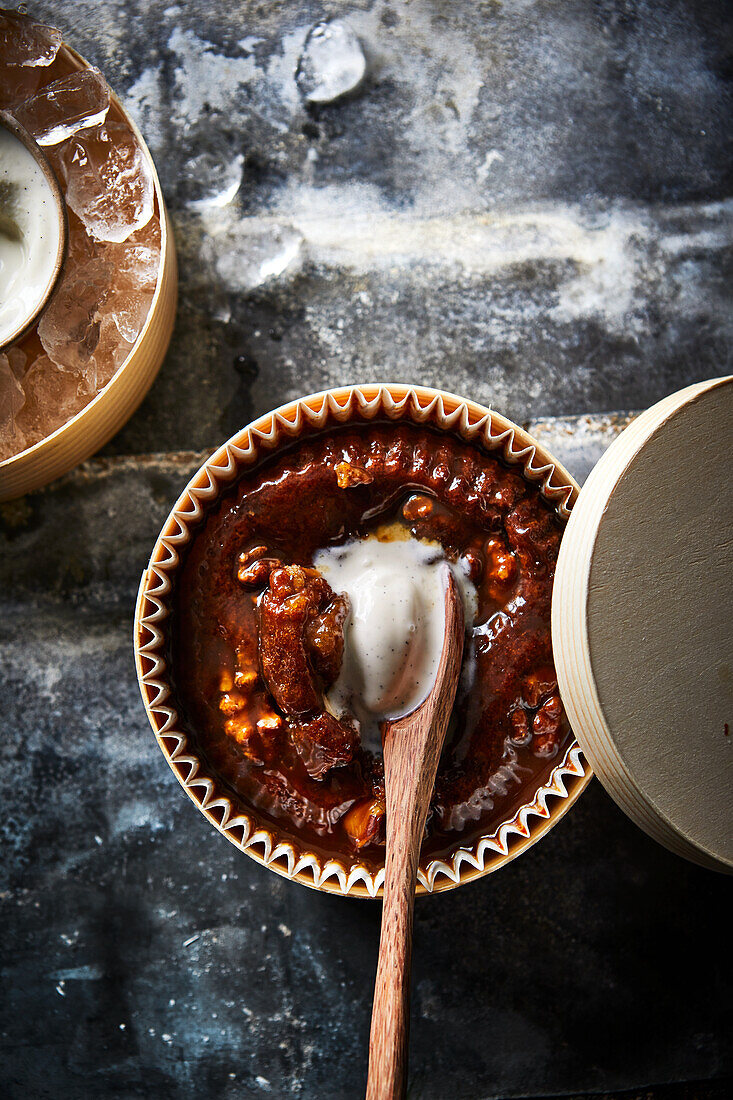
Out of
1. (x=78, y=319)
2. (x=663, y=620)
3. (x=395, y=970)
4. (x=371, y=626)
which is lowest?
(x=395, y=970)

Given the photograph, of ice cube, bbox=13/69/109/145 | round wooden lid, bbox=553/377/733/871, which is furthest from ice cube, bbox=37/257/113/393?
round wooden lid, bbox=553/377/733/871

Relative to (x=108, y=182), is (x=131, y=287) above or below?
below

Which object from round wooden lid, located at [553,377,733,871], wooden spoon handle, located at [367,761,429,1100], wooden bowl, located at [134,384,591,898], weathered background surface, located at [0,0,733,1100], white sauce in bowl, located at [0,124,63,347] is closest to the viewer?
wooden spoon handle, located at [367,761,429,1100]

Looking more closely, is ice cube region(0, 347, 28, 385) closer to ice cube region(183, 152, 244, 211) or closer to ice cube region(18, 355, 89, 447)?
ice cube region(18, 355, 89, 447)

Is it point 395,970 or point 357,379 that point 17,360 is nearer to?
point 357,379

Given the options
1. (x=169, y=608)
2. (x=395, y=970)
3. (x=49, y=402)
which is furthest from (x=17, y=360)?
(x=395, y=970)

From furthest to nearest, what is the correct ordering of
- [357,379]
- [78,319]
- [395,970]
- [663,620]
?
[357,379] → [78,319] → [663,620] → [395,970]
